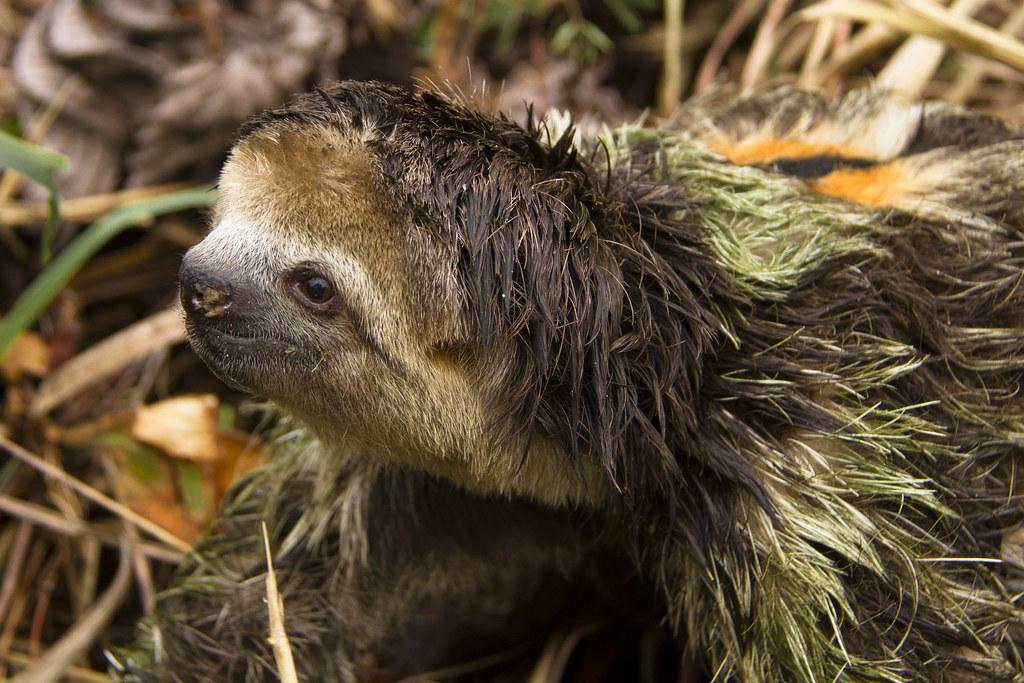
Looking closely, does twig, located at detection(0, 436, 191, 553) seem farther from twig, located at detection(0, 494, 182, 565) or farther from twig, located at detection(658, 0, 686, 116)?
twig, located at detection(658, 0, 686, 116)

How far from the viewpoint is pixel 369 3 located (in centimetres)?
352

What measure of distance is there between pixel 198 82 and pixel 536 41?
1.11 metres

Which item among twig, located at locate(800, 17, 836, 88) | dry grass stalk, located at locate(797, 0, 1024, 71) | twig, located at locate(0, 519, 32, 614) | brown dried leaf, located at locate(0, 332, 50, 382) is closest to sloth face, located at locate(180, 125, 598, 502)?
twig, located at locate(0, 519, 32, 614)

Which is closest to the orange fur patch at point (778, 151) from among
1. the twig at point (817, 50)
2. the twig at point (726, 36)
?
the twig at point (817, 50)

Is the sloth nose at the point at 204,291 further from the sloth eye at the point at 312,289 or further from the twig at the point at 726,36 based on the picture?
the twig at the point at 726,36

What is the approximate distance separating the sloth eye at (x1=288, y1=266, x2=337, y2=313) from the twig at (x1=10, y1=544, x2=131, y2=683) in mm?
1281

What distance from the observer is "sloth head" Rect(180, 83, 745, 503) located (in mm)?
1703

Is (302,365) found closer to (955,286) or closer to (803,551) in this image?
(803,551)

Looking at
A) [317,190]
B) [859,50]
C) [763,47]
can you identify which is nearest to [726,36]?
[763,47]

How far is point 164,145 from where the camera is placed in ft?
10.8

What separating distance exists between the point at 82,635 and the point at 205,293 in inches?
48.6

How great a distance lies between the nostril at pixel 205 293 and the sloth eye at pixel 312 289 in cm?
11

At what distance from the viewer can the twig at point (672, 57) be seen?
140 inches

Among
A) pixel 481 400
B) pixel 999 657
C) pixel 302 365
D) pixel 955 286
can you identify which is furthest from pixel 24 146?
pixel 999 657
